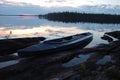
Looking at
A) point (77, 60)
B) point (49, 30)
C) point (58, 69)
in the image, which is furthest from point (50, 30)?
point (58, 69)

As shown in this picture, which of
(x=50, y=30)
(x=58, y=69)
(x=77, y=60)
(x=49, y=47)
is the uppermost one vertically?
(x=49, y=47)

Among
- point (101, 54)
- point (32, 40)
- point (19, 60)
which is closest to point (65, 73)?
point (19, 60)

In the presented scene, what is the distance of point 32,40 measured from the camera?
34.8m

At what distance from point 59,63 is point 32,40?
42.5ft

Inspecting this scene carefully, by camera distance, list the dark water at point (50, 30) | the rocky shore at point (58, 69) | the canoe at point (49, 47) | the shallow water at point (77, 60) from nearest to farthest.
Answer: the rocky shore at point (58, 69) < the shallow water at point (77, 60) < the canoe at point (49, 47) < the dark water at point (50, 30)

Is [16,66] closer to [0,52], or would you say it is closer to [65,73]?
[65,73]

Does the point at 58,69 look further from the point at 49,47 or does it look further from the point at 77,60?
the point at 49,47

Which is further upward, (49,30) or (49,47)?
(49,47)

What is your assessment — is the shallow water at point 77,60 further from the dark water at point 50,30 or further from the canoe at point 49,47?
the canoe at point 49,47

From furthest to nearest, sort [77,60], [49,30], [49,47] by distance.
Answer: [49,30]
[49,47]
[77,60]

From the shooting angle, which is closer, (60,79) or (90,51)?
(60,79)

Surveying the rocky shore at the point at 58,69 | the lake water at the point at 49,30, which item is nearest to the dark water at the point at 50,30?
the lake water at the point at 49,30

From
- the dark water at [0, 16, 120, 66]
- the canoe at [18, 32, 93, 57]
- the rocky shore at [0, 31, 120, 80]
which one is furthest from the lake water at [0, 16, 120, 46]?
the rocky shore at [0, 31, 120, 80]

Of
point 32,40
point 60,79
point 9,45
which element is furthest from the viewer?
point 32,40
